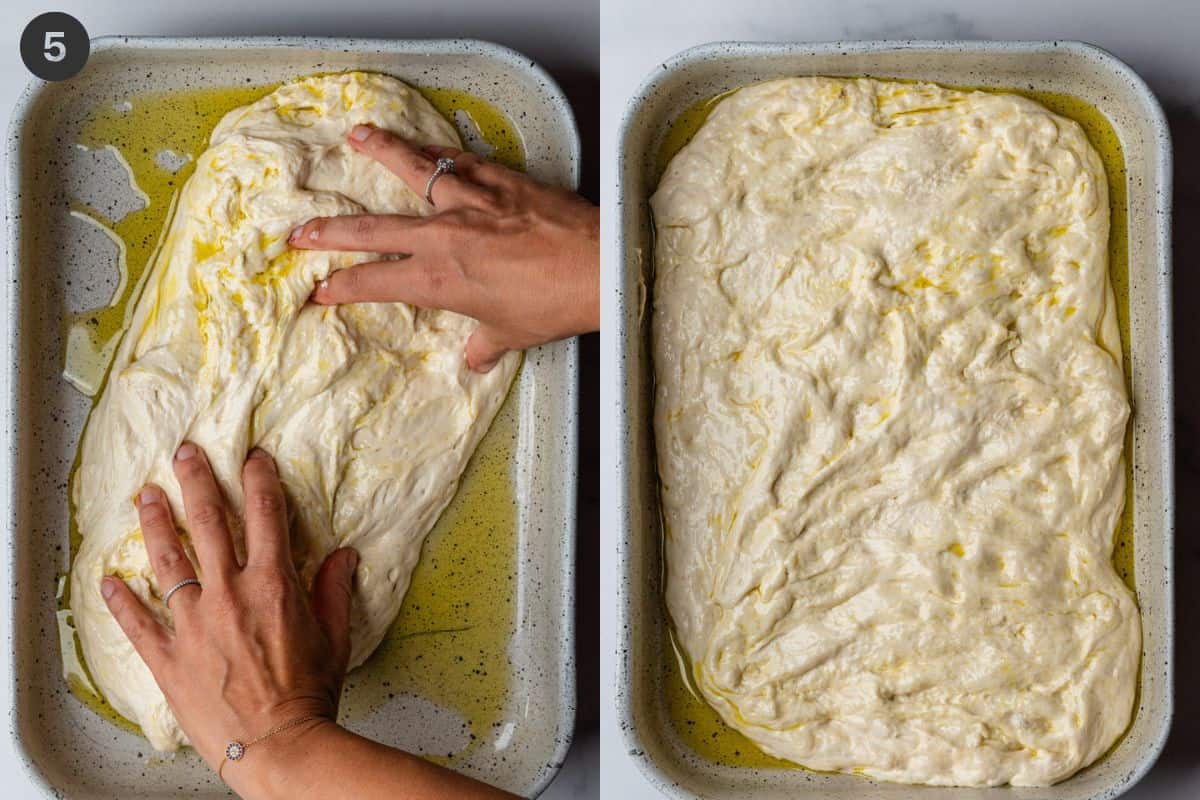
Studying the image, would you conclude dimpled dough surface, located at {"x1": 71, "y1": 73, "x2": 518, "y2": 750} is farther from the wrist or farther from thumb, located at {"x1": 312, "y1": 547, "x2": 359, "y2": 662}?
the wrist

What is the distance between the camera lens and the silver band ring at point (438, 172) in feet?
3.56

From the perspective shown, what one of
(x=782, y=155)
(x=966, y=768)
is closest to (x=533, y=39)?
(x=782, y=155)

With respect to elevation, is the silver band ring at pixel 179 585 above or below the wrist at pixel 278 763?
above

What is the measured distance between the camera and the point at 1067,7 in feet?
3.58

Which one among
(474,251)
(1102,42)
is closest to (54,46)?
(474,251)

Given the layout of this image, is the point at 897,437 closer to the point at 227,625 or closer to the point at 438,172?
the point at 438,172

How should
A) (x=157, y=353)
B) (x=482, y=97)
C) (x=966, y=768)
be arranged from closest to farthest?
(x=966, y=768), (x=157, y=353), (x=482, y=97)

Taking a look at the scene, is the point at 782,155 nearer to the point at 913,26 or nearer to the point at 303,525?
the point at 913,26

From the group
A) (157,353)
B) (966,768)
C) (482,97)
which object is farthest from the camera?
(482,97)

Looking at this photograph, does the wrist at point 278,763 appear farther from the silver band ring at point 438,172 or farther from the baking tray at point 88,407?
the silver band ring at point 438,172

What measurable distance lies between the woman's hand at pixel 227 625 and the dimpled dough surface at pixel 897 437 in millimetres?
411

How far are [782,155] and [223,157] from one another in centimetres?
62

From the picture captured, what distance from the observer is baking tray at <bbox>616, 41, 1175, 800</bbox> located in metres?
0.97

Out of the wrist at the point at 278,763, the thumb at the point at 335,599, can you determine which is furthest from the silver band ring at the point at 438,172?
the wrist at the point at 278,763
